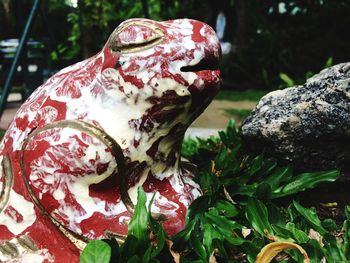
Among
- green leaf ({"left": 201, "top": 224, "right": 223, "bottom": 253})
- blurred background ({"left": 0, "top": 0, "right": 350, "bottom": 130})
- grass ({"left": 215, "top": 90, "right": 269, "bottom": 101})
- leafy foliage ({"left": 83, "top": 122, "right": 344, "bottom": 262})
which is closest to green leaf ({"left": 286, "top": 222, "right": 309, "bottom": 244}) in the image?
leafy foliage ({"left": 83, "top": 122, "right": 344, "bottom": 262})

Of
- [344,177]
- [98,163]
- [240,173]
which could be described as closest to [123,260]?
[98,163]

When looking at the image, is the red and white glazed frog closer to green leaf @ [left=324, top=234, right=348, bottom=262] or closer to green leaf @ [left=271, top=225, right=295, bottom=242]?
green leaf @ [left=271, top=225, right=295, bottom=242]

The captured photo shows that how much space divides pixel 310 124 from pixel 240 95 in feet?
20.7

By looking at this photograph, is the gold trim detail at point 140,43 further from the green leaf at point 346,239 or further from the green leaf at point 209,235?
the green leaf at point 346,239

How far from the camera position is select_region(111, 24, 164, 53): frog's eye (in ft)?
6.12

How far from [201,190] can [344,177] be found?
2.64 ft

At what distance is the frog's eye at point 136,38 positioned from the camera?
187 cm

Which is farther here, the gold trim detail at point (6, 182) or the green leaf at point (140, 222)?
the gold trim detail at point (6, 182)

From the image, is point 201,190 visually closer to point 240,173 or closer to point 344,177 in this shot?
point 240,173

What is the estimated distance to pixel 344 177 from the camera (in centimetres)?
268

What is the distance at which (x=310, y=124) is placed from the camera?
2461 millimetres

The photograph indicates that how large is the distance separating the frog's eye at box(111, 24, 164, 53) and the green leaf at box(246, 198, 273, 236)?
2.43ft

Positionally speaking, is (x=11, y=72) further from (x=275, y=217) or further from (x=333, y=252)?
(x=333, y=252)

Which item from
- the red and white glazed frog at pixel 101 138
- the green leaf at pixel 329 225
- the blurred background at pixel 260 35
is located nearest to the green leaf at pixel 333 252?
the green leaf at pixel 329 225
